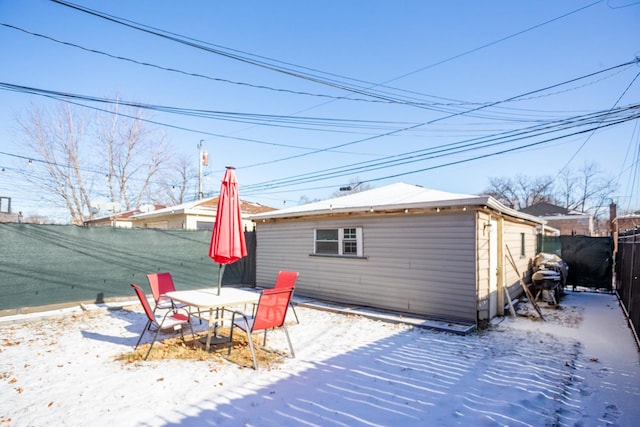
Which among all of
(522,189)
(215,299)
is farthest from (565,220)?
(215,299)

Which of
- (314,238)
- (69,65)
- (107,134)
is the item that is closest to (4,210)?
(107,134)

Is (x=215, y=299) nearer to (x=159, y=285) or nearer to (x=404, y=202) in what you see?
(x=159, y=285)

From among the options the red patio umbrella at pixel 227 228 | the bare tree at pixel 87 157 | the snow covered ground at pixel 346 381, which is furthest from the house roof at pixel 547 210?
the red patio umbrella at pixel 227 228

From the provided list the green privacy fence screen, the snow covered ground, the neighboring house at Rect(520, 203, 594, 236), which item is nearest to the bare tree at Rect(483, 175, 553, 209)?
the neighboring house at Rect(520, 203, 594, 236)

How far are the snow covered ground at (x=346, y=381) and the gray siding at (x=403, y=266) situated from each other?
0.97 m

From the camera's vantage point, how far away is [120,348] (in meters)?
4.91

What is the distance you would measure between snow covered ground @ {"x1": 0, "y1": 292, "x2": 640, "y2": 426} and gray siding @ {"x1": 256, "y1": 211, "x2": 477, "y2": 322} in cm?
97

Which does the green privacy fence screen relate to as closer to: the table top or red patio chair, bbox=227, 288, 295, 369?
the table top

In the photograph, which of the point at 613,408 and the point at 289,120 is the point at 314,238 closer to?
the point at 289,120

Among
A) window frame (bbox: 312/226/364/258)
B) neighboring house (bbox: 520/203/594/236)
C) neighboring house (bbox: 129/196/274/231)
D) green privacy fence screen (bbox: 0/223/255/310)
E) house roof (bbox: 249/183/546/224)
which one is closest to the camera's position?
house roof (bbox: 249/183/546/224)

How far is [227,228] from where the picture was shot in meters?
4.96

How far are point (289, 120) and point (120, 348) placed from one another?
8.18m

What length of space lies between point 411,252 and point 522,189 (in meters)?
44.8

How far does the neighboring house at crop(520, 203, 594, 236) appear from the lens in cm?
2606
